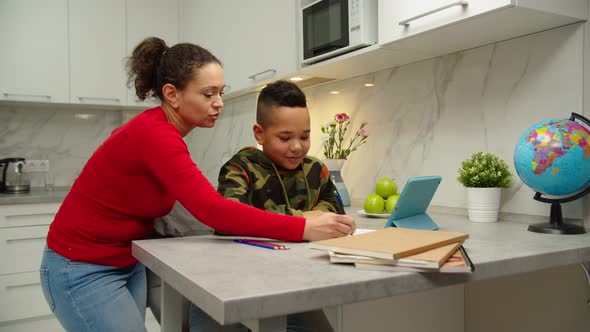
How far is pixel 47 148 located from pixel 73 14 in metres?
0.88

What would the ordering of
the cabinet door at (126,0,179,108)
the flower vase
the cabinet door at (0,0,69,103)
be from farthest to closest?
the cabinet door at (126,0,179,108) → the cabinet door at (0,0,69,103) → the flower vase

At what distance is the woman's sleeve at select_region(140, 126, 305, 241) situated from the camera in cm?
100

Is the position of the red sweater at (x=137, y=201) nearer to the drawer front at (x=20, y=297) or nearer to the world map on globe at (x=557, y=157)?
the world map on globe at (x=557, y=157)

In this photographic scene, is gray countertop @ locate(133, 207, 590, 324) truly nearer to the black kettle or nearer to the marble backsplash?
the marble backsplash

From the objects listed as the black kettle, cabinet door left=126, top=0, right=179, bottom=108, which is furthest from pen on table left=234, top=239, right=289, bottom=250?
the black kettle

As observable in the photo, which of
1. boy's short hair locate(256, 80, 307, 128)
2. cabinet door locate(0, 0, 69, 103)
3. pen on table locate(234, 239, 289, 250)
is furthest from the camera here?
cabinet door locate(0, 0, 69, 103)

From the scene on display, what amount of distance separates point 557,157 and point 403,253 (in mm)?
645

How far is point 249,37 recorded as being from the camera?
2402mm

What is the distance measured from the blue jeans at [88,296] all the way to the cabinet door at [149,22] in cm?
204

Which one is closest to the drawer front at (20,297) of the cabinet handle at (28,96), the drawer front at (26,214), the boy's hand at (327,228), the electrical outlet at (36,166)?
the drawer front at (26,214)

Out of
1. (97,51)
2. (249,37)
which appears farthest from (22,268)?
(249,37)

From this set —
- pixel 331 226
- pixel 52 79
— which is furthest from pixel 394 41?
pixel 52 79

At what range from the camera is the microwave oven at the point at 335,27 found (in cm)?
164

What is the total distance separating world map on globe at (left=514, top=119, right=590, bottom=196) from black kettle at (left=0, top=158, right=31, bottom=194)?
8.93 ft
